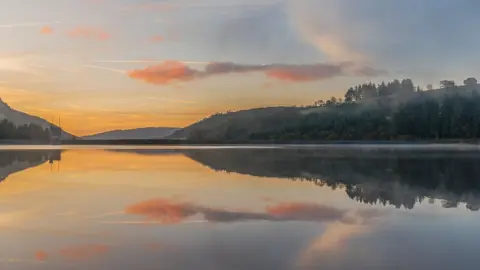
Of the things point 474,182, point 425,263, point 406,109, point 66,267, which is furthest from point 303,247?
point 406,109

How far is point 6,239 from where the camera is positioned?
9.94 m

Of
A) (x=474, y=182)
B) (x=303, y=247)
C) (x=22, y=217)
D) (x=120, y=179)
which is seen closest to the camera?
(x=303, y=247)

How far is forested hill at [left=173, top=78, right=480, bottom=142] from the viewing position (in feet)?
385

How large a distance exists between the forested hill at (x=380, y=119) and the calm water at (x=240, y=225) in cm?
10242

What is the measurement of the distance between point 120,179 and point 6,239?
12.1 metres

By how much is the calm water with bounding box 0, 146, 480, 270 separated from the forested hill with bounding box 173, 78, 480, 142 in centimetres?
10242

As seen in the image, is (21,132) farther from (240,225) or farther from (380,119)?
(240,225)

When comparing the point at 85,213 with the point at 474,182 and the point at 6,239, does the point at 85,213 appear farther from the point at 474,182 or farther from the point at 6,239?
the point at 474,182

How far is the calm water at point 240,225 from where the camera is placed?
331 inches

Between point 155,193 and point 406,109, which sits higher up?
point 406,109

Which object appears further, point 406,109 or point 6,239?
point 406,109

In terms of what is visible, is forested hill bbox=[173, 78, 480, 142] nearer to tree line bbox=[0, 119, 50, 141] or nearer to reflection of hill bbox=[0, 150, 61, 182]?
tree line bbox=[0, 119, 50, 141]

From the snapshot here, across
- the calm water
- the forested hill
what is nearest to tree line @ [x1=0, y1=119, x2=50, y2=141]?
the forested hill

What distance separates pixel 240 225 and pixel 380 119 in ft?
427
